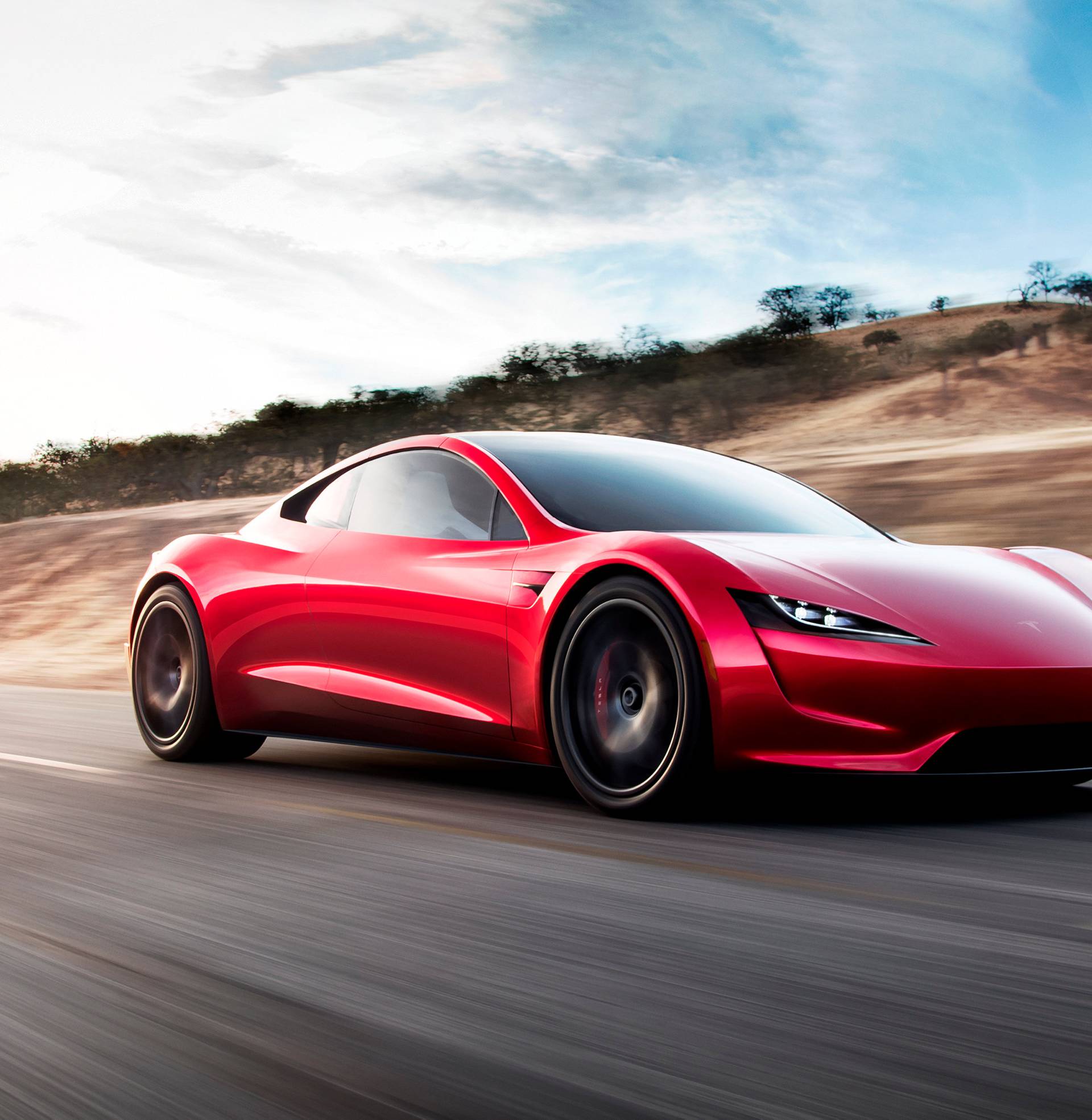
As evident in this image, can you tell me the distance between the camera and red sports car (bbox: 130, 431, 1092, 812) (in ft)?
13.3

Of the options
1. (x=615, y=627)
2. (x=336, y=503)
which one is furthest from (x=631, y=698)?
(x=336, y=503)

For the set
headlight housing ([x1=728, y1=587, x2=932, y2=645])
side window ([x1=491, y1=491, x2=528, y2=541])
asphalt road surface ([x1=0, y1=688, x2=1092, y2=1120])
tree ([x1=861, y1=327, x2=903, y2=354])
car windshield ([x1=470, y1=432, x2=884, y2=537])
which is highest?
tree ([x1=861, y1=327, x2=903, y2=354])

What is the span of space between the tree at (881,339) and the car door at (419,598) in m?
45.3

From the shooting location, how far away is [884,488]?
13953 mm

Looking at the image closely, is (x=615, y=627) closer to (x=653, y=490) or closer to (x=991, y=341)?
(x=653, y=490)

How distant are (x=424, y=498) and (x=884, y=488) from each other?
9.24m

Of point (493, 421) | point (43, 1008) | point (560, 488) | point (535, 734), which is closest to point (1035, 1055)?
point (43, 1008)

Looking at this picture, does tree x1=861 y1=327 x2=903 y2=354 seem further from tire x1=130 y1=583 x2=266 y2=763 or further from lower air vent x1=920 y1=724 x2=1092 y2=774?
lower air vent x1=920 y1=724 x2=1092 y2=774

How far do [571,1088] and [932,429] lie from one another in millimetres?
34808

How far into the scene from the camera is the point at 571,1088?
2266mm

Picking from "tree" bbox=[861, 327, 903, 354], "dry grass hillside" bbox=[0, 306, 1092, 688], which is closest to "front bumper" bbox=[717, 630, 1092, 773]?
"dry grass hillside" bbox=[0, 306, 1092, 688]

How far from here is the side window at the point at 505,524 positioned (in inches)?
195

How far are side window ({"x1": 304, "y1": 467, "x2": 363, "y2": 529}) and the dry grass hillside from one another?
6.07 meters

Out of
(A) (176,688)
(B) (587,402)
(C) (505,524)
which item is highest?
(B) (587,402)
